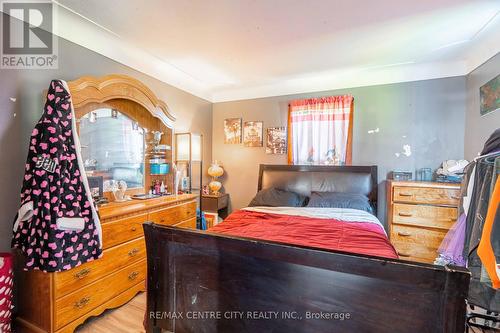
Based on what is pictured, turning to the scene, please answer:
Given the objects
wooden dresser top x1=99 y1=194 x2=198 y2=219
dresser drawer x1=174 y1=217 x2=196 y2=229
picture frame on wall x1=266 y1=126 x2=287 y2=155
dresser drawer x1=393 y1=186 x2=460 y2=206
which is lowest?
dresser drawer x1=174 y1=217 x2=196 y2=229

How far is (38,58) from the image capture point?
1855 mm

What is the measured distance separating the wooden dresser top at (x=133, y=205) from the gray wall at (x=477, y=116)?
10.9ft

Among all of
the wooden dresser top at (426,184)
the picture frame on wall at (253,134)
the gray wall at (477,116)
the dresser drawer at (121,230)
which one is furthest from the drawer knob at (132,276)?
the gray wall at (477,116)

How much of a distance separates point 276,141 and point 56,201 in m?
2.85

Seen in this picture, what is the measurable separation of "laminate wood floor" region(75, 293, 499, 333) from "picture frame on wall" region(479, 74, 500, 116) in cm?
200

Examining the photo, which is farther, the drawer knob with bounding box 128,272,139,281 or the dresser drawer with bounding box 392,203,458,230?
the dresser drawer with bounding box 392,203,458,230

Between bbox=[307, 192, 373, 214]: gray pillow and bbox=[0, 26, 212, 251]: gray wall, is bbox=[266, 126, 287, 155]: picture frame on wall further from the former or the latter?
bbox=[0, 26, 212, 251]: gray wall

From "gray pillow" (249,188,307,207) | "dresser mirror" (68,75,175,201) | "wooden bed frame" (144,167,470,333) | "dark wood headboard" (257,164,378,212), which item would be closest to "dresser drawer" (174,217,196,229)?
"dresser mirror" (68,75,175,201)

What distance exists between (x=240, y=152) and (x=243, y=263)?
2906mm

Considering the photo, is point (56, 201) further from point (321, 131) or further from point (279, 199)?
point (321, 131)

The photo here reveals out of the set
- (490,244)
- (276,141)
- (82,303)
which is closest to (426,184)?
(490,244)

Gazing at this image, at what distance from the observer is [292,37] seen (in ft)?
7.29

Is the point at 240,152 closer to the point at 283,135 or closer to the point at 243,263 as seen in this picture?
the point at 283,135

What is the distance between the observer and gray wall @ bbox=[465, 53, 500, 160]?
87.8 inches
